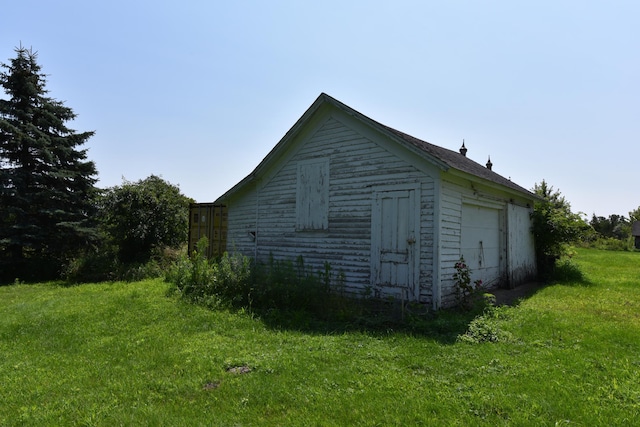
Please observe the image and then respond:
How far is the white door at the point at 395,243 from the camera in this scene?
27.9 feet

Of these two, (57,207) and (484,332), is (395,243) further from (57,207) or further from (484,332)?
(57,207)

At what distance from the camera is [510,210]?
11.9m

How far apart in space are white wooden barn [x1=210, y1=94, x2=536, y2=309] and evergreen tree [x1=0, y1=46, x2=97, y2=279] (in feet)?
28.5

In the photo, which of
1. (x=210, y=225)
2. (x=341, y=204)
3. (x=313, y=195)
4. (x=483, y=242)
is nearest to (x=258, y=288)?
(x=341, y=204)

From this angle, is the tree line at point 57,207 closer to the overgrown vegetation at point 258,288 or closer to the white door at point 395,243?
the overgrown vegetation at point 258,288

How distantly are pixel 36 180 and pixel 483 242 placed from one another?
696 inches

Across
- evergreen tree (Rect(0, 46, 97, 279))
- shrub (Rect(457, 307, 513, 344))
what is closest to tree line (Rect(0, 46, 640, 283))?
evergreen tree (Rect(0, 46, 97, 279))

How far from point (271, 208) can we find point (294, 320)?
5102 mm

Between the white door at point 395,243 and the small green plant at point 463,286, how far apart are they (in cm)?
91

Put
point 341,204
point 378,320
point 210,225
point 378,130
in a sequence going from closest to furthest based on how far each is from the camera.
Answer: point 378,320 < point 378,130 < point 341,204 < point 210,225

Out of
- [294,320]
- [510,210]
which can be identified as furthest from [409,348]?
[510,210]

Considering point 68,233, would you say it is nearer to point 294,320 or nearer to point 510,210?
point 294,320

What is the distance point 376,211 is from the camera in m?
9.23

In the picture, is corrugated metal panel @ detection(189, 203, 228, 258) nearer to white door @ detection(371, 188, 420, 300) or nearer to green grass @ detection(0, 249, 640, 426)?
green grass @ detection(0, 249, 640, 426)
